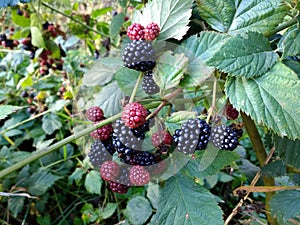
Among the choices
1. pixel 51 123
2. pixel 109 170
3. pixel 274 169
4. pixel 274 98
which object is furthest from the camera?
pixel 51 123

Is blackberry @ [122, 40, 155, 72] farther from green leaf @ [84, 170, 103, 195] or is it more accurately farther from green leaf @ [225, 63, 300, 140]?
green leaf @ [84, 170, 103, 195]

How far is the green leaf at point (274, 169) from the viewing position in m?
0.77

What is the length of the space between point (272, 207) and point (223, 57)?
1.52 ft

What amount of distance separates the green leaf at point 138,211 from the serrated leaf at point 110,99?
386mm

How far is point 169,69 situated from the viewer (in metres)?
0.50

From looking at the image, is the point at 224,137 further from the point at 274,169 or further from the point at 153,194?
the point at 153,194

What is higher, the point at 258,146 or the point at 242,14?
the point at 242,14

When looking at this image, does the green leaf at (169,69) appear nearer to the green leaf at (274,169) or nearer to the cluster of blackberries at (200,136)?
the cluster of blackberries at (200,136)

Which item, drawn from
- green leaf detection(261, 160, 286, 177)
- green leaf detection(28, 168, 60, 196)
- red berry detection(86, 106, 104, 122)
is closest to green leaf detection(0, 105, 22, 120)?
red berry detection(86, 106, 104, 122)

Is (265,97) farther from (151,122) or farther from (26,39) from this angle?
(26,39)

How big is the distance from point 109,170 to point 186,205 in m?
0.15

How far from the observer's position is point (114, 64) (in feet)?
2.25

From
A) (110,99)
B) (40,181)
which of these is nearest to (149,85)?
(110,99)

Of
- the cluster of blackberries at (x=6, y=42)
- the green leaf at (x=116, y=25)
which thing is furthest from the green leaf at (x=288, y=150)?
the cluster of blackberries at (x=6, y=42)
